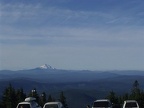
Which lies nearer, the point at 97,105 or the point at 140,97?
the point at 97,105

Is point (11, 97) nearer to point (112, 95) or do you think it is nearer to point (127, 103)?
point (112, 95)

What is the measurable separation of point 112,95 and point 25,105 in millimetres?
38627

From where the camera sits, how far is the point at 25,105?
32.4 meters

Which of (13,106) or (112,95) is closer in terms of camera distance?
(13,106)

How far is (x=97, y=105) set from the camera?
32438mm

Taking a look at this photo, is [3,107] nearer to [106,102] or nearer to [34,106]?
[34,106]

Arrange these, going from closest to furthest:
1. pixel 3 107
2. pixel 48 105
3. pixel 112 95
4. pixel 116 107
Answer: pixel 48 105 → pixel 116 107 → pixel 3 107 → pixel 112 95

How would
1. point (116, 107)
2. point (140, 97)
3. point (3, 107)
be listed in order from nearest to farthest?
point (116, 107) < point (3, 107) < point (140, 97)

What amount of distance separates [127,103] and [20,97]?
3381cm

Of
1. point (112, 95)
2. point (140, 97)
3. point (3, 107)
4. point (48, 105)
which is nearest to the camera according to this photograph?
point (48, 105)

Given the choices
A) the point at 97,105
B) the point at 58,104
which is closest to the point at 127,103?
the point at 97,105

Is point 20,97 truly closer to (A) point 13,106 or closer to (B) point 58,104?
(A) point 13,106

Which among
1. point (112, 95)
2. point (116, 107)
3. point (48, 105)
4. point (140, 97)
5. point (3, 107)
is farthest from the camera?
point (112, 95)

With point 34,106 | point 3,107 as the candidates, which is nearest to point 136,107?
point 34,106
